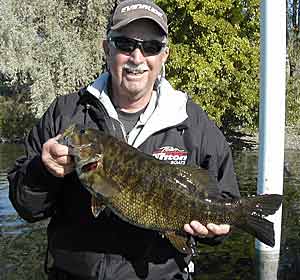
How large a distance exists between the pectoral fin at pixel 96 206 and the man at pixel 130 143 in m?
0.14

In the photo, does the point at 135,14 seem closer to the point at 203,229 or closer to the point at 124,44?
the point at 124,44

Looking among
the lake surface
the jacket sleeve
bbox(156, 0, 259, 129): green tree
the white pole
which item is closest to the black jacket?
the jacket sleeve

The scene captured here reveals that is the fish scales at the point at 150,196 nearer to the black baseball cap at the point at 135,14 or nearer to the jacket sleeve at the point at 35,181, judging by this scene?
the jacket sleeve at the point at 35,181

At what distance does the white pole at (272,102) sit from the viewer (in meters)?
8.87

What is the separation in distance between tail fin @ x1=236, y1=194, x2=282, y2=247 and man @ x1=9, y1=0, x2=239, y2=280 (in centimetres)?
15

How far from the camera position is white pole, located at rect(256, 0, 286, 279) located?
8.87 meters

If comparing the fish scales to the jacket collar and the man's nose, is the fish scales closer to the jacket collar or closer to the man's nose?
the jacket collar

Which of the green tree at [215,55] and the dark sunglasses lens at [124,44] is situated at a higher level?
the green tree at [215,55]

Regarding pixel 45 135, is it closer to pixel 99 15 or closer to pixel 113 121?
pixel 113 121

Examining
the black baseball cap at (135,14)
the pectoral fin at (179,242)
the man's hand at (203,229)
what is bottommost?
the pectoral fin at (179,242)

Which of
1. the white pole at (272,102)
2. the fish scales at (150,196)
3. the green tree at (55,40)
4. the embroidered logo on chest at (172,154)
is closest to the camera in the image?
the fish scales at (150,196)

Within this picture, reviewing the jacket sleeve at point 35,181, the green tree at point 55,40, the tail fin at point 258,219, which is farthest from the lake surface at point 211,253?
the green tree at point 55,40

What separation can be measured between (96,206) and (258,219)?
3.05ft

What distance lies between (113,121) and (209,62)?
22739 mm
